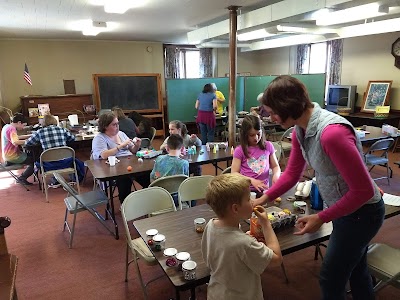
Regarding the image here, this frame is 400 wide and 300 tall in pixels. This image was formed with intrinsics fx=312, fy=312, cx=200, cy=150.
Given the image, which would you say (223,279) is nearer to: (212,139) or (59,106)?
(212,139)

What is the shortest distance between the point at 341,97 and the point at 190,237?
7.40m

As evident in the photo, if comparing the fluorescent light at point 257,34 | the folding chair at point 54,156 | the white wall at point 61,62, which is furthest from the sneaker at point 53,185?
the fluorescent light at point 257,34

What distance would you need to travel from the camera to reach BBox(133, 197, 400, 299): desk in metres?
1.40

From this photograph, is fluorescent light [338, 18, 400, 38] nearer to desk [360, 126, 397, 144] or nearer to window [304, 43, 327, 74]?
desk [360, 126, 397, 144]

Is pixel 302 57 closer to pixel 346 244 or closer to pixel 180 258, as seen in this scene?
pixel 346 244

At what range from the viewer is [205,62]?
10.3m

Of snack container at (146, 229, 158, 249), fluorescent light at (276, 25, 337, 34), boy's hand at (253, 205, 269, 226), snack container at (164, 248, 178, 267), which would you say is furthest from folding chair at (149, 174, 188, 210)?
fluorescent light at (276, 25, 337, 34)

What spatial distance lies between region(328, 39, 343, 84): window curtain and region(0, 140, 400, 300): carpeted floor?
567 cm

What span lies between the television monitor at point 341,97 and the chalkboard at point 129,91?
4.55 m

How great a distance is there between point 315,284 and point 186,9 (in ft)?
14.3

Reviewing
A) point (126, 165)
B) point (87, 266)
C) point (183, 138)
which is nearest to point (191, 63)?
point (183, 138)

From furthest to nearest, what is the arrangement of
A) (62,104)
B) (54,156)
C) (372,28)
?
(62,104)
(372,28)
(54,156)

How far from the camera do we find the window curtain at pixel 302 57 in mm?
9117

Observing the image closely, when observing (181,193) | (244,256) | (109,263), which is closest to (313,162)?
(244,256)
